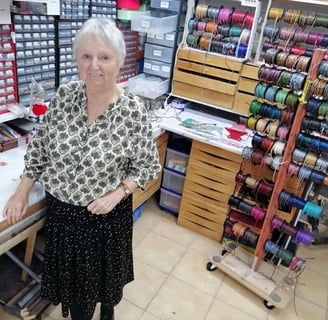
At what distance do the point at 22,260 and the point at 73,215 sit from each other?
91cm

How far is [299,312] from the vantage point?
2.11 metres

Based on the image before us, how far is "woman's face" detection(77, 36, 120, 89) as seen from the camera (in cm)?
116

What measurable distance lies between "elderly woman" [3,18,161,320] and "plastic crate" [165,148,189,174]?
4.00 ft

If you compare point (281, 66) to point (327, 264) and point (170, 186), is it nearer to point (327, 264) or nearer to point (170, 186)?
point (170, 186)

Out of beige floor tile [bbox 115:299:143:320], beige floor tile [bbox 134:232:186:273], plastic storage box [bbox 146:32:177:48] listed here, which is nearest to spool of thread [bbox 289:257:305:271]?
beige floor tile [bbox 134:232:186:273]

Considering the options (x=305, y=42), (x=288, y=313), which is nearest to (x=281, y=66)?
(x=305, y=42)

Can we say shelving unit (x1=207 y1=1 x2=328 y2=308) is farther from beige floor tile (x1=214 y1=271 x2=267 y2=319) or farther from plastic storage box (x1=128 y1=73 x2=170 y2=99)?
plastic storage box (x1=128 y1=73 x2=170 y2=99)

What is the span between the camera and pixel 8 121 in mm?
1946

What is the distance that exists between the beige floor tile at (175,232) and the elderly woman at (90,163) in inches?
45.0

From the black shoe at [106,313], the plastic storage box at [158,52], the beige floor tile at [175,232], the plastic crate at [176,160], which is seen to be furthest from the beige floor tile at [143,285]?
the plastic storage box at [158,52]

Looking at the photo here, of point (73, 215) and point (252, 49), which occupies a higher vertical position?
point (252, 49)

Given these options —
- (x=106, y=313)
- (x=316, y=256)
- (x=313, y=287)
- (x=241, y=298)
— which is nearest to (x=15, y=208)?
(x=106, y=313)

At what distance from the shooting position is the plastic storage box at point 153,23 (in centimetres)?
238

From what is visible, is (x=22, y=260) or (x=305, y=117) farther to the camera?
(x=22, y=260)
